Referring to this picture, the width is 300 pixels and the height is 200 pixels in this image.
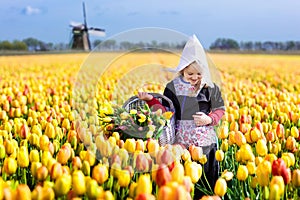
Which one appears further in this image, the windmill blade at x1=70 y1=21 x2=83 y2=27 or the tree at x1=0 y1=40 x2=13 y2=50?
the tree at x1=0 y1=40 x2=13 y2=50

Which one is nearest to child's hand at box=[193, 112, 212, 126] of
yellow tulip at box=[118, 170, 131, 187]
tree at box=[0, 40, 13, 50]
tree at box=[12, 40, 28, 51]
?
yellow tulip at box=[118, 170, 131, 187]

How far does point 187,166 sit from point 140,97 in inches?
56.4

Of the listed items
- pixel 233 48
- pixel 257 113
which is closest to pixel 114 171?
pixel 257 113

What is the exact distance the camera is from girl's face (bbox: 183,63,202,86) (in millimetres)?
3766

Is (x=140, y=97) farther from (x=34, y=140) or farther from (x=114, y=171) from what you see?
(x=114, y=171)

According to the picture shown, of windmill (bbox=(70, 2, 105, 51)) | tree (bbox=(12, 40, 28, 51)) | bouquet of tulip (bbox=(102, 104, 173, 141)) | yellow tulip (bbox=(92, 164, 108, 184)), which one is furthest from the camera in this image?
tree (bbox=(12, 40, 28, 51))

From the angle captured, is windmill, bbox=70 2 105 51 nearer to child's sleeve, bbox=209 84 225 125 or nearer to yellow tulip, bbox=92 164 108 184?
child's sleeve, bbox=209 84 225 125

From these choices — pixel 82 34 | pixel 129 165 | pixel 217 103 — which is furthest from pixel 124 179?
pixel 82 34

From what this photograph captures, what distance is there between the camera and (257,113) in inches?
195

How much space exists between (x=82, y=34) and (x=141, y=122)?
3956 cm

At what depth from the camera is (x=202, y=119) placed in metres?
3.65

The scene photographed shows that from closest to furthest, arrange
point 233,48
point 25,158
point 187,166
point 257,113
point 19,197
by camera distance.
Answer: point 19,197 < point 187,166 < point 25,158 < point 257,113 < point 233,48

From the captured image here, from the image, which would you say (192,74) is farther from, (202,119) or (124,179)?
(124,179)

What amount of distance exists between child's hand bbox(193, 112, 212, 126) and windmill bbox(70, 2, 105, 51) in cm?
3911
